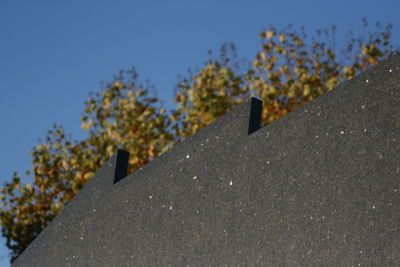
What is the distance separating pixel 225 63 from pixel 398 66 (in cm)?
1042

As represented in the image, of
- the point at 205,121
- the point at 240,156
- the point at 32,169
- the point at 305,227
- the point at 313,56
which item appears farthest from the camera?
the point at 32,169

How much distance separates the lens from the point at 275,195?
4.41m

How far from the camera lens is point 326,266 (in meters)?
3.83

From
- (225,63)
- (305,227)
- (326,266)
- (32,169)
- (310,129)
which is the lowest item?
(326,266)

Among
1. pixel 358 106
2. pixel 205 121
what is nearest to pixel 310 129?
pixel 358 106

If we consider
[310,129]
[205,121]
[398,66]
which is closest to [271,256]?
[310,129]

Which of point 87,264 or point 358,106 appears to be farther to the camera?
point 87,264

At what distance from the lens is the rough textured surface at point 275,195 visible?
3.68 m

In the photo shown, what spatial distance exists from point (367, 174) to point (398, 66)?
2.21ft

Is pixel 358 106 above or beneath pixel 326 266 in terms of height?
above

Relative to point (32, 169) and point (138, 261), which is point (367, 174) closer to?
point (138, 261)

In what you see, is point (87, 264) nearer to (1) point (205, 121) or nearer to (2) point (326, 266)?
(2) point (326, 266)

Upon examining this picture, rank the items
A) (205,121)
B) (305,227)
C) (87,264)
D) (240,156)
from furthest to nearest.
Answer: (205,121), (87,264), (240,156), (305,227)

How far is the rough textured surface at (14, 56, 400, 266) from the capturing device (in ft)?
12.1
